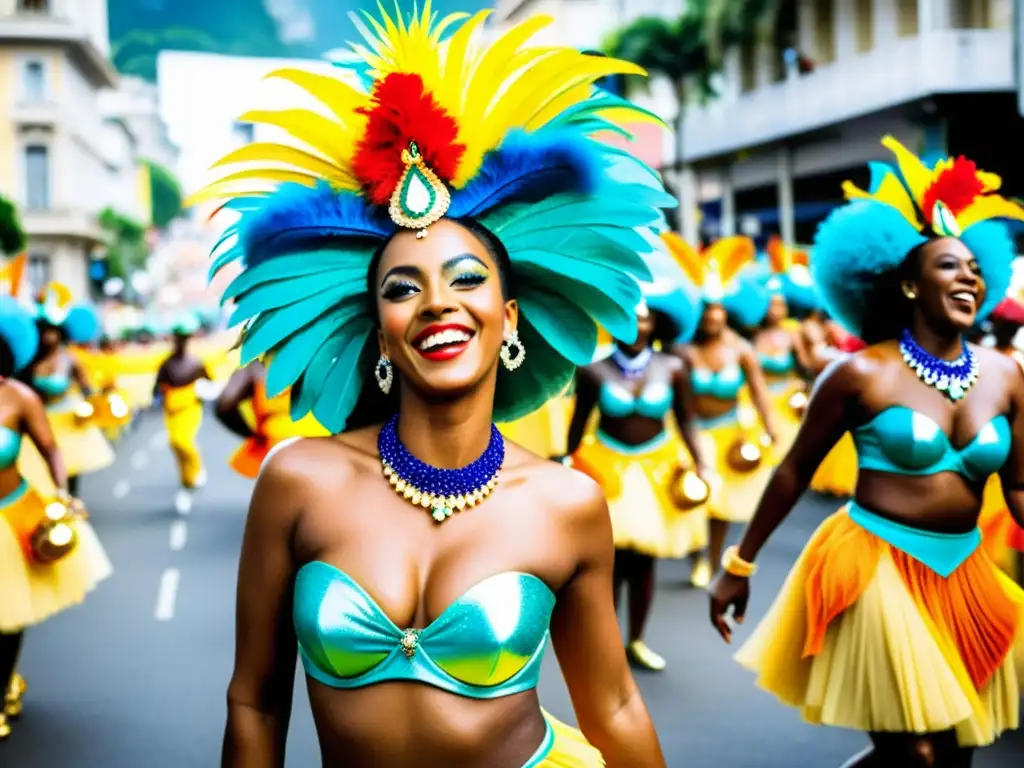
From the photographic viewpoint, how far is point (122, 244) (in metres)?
77.1

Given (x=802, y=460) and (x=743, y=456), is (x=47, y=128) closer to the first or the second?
(x=743, y=456)

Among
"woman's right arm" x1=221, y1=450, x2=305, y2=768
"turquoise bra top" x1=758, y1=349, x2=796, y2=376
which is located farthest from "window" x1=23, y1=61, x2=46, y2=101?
"woman's right arm" x1=221, y1=450, x2=305, y2=768

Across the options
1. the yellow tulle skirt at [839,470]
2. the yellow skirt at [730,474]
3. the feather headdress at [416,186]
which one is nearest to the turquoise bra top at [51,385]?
the yellow skirt at [730,474]

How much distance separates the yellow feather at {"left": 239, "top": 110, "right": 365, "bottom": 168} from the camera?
9.18 feet

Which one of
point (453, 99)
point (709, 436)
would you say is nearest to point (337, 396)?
point (453, 99)

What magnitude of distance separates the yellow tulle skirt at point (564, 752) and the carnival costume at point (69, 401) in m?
9.41

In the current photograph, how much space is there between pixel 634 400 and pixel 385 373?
14.6 ft

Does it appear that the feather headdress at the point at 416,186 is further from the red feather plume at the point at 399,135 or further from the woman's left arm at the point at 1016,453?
the woman's left arm at the point at 1016,453

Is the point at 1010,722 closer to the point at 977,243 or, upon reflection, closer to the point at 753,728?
the point at 977,243

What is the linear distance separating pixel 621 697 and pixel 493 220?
1110 millimetres

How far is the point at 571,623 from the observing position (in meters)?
2.89

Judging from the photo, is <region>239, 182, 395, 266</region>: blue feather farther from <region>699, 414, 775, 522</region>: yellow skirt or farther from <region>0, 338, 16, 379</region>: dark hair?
<region>699, 414, 775, 522</region>: yellow skirt

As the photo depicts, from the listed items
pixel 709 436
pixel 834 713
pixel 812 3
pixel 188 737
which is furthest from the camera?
pixel 812 3

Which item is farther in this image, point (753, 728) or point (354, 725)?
point (753, 728)
